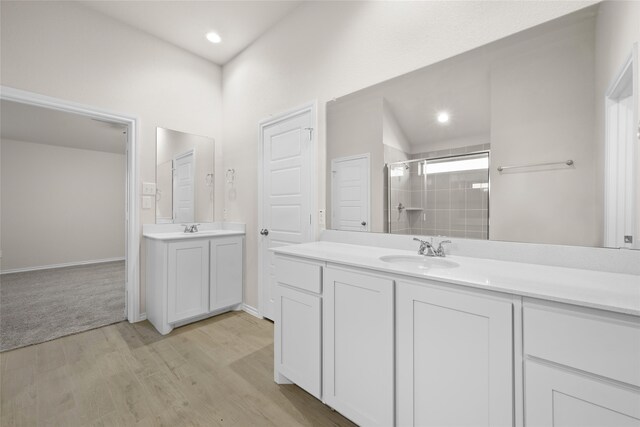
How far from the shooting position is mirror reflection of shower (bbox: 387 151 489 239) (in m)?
1.47

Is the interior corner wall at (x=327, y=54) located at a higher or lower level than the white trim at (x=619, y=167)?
higher

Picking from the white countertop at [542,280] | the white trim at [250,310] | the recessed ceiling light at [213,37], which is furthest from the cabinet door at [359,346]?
the recessed ceiling light at [213,37]

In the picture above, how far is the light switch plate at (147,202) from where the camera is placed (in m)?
2.78

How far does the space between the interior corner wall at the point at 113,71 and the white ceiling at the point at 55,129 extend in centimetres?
92

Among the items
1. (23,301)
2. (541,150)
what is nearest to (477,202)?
(541,150)

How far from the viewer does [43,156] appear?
517 centimetres

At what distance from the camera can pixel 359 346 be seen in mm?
1294

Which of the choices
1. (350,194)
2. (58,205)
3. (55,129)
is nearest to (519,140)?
(350,194)

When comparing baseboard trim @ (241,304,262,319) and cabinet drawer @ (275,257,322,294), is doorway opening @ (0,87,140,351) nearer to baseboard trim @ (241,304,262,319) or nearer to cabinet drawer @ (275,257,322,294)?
baseboard trim @ (241,304,262,319)

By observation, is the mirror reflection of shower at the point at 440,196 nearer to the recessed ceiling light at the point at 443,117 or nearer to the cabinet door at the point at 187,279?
the recessed ceiling light at the point at 443,117

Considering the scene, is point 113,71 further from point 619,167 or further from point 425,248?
point 619,167

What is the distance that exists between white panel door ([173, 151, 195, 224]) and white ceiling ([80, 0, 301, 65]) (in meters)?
1.23

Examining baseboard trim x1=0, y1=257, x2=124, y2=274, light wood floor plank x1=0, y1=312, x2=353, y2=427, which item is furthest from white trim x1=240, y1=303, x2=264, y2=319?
baseboard trim x1=0, y1=257, x2=124, y2=274

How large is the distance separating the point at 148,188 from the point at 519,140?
3.17m
